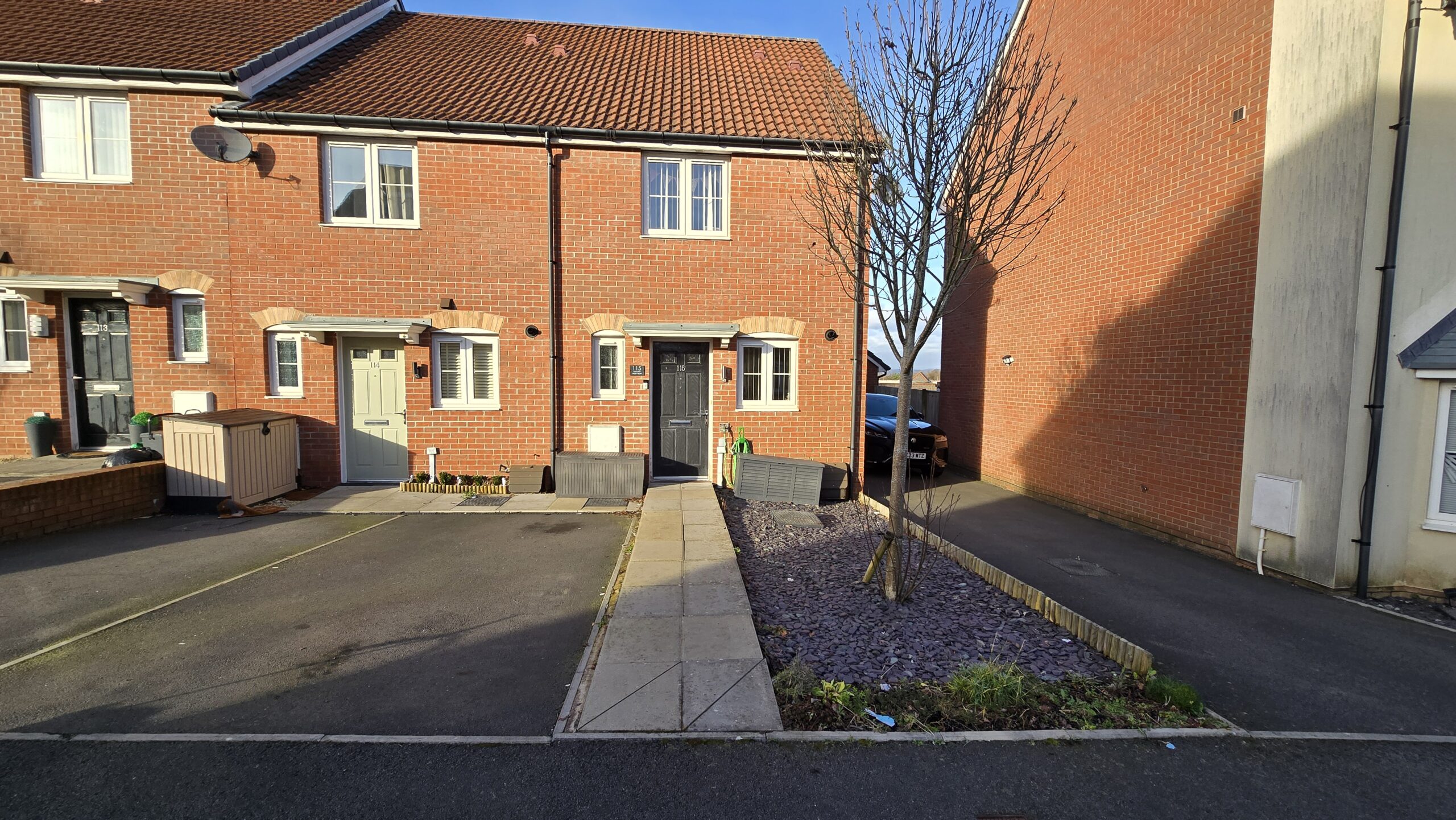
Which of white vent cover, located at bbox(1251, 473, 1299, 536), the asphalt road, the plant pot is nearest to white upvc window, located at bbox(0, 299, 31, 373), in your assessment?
the plant pot

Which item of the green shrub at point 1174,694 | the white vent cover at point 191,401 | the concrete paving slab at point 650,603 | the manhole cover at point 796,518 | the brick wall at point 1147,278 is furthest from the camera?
the white vent cover at point 191,401

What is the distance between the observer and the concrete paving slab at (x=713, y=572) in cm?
527

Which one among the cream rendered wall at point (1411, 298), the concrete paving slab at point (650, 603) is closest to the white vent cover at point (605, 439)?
the concrete paving slab at point (650, 603)

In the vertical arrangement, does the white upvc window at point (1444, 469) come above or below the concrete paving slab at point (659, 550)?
above

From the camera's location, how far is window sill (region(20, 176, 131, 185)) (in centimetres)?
843

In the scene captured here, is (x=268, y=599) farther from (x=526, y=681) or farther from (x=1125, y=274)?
(x=1125, y=274)

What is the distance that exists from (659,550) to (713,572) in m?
0.92

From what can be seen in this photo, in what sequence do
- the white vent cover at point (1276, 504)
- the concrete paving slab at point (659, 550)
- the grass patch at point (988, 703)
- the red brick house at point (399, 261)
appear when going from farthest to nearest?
the red brick house at point (399, 261)
the white vent cover at point (1276, 504)
the concrete paving slab at point (659, 550)
the grass patch at point (988, 703)

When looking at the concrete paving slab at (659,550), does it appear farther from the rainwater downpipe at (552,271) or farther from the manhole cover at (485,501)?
the rainwater downpipe at (552,271)

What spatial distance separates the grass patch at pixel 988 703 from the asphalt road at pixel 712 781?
0.64ft

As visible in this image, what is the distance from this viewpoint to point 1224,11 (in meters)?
7.08

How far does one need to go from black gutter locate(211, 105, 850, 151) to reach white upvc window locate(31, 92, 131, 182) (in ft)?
5.18

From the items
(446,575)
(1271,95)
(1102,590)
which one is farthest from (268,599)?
(1271,95)

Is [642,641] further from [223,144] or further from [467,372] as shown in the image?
[223,144]
